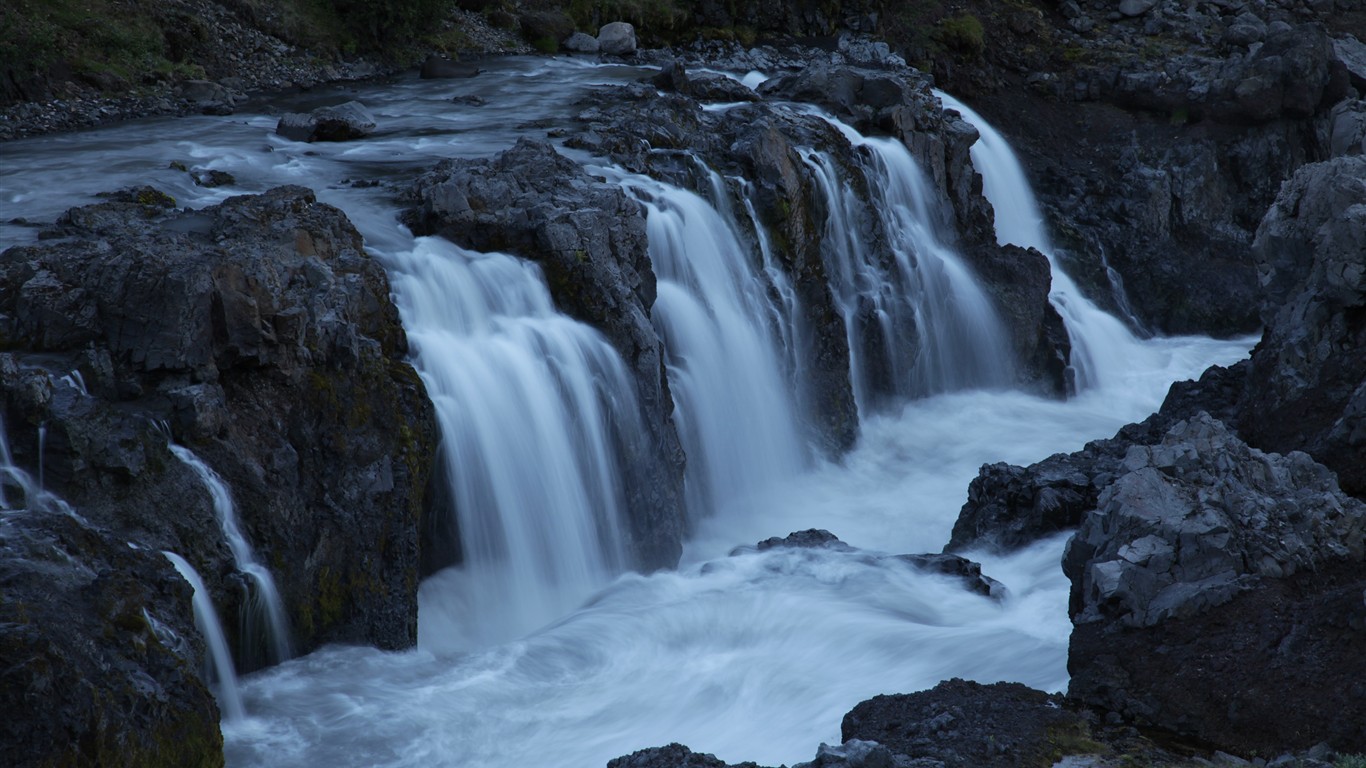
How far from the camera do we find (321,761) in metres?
11.0

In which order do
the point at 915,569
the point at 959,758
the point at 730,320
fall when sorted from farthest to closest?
the point at 730,320 < the point at 915,569 < the point at 959,758

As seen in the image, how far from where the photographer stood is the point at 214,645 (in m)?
11.2

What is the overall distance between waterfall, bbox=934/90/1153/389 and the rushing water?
435 millimetres

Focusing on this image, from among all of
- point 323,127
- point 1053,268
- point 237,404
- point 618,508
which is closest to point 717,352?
point 618,508

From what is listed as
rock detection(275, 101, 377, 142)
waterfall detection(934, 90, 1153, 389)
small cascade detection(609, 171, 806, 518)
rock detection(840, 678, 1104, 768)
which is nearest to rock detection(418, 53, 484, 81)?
rock detection(275, 101, 377, 142)

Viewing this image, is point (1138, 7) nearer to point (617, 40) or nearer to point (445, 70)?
point (617, 40)

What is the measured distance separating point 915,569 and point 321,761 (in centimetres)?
703

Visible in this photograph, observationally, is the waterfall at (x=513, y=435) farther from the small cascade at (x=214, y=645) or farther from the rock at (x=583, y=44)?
the rock at (x=583, y=44)

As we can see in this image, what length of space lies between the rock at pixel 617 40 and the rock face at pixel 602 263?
1911 cm

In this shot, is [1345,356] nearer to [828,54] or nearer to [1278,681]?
[1278,681]

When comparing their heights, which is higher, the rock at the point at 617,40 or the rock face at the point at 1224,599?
the rock at the point at 617,40

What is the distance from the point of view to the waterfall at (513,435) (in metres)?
14.7

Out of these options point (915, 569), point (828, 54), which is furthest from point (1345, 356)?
point (828, 54)

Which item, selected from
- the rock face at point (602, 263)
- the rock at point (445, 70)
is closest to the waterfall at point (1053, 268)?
the rock face at point (602, 263)
